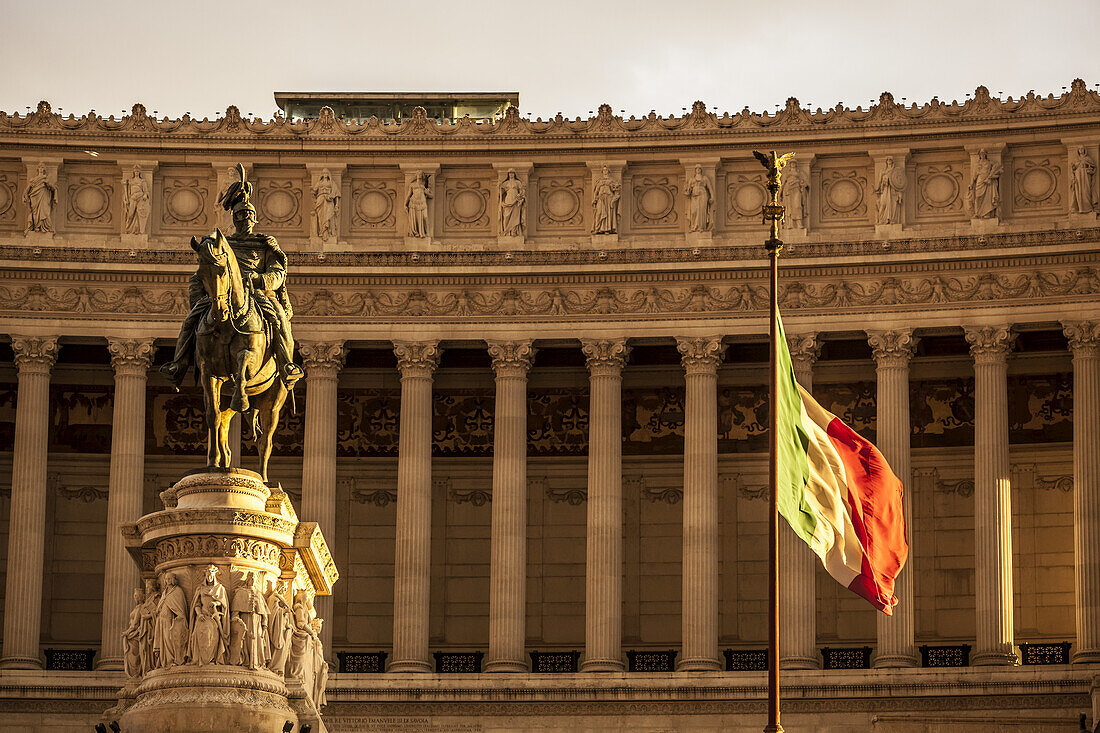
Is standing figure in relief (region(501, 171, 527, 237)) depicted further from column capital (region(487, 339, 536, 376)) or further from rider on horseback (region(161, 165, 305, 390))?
rider on horseback (region(161, 165, 305, 390))

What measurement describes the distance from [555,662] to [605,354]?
8.60 m

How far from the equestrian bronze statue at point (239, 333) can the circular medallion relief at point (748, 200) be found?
34.8 meters

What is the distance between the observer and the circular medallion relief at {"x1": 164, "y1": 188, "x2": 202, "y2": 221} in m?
76.1

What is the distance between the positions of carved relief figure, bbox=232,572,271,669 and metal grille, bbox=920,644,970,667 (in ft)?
117

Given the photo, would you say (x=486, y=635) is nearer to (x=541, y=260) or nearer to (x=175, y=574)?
(x=541, y=260)

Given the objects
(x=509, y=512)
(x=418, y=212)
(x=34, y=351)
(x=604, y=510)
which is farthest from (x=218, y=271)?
(x=418, y=212)

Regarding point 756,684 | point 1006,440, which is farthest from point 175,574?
point 1006,440

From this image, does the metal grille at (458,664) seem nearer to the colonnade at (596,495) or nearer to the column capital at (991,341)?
the colonnade at (596,495)

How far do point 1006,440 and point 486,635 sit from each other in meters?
16.1

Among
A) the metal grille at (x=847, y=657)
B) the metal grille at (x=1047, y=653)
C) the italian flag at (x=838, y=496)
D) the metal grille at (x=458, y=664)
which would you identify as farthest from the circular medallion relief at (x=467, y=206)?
the italian flag at (x=838, y=496)

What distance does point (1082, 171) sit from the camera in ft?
241

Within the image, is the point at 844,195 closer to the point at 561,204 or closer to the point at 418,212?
the point at 561,204

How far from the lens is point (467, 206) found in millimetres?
76062

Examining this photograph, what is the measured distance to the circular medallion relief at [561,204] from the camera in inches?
2987
